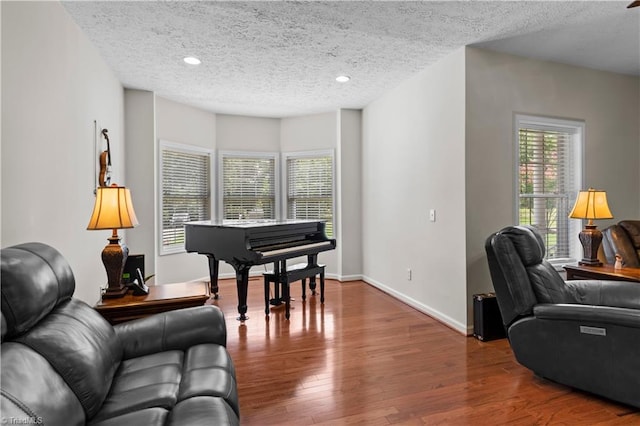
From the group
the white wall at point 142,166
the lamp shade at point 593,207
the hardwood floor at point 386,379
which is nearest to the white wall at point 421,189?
the hardwood floor at point 386,379

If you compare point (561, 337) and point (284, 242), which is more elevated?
point (284, 242)

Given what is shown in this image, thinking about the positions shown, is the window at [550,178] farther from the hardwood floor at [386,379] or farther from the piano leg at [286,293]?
the piano leg at [286,293]

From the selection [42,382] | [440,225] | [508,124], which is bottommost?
[42,382]

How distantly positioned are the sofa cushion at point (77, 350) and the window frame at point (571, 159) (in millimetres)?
3663

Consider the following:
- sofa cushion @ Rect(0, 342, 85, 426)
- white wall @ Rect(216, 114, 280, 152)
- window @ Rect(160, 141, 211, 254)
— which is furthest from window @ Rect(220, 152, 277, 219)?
sofa cushion @ Rect(0, 342, 85, 426)

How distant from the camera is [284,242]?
165 inches

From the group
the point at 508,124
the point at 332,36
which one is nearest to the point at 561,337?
the point at 508,124

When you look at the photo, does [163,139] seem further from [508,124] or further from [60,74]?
[508,124]

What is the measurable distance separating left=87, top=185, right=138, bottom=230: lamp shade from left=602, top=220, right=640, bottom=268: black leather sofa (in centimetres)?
452

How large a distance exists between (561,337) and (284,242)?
2831mm

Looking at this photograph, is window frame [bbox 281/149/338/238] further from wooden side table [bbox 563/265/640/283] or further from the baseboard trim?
wooden side table [bbox 563/265/640/283]

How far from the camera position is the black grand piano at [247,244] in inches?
143

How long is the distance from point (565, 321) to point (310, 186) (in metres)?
4.33

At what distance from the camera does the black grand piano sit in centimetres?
364
